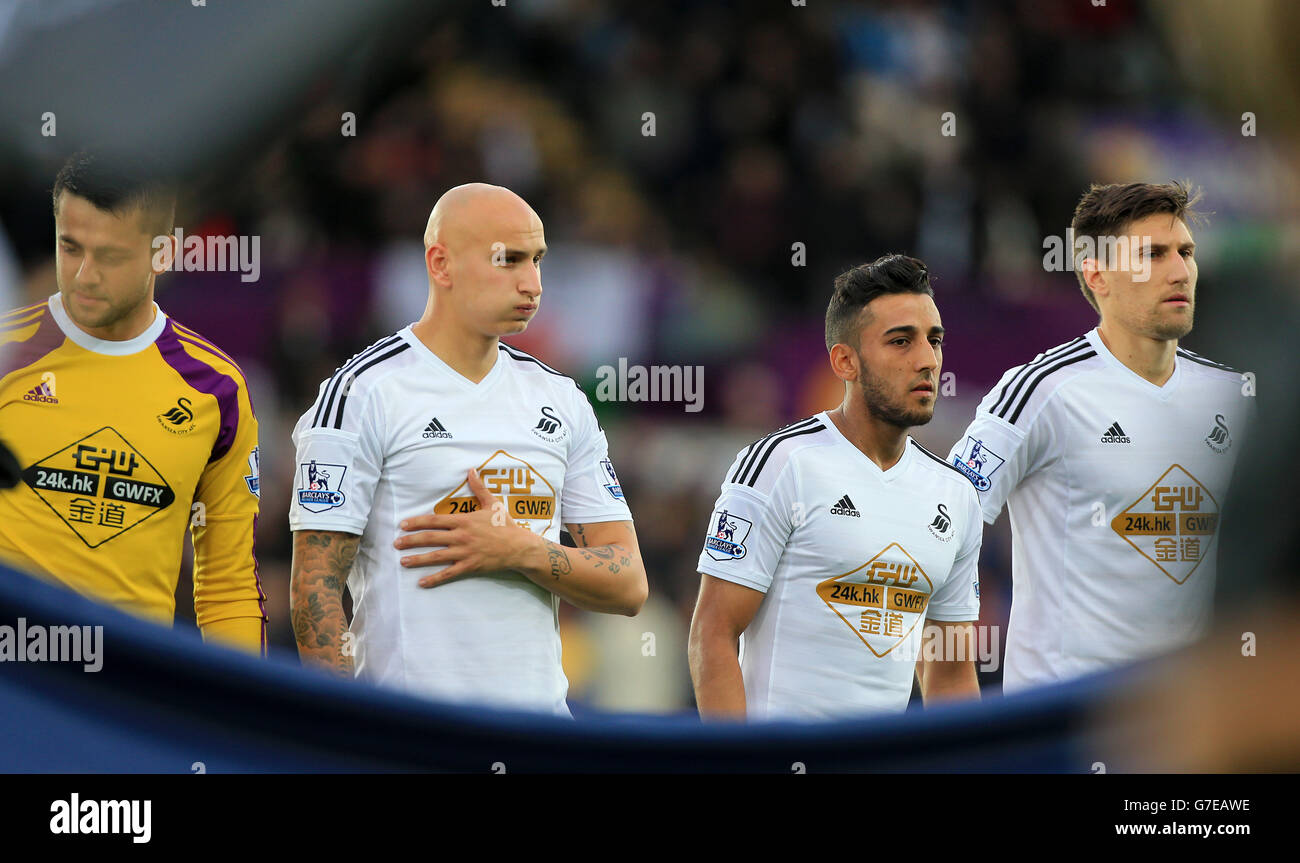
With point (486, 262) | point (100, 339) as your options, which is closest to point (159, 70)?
point (100, 339)

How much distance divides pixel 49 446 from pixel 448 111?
138 inches

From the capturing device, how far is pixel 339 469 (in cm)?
320

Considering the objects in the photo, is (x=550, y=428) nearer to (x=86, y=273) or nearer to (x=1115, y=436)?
(x=86, y=273)

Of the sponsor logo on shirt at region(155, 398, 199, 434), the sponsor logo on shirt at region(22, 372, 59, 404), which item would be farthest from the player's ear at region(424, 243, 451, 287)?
the sponsor logo on shirt at region(22, 372, 59, 404)

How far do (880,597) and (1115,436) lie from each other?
2.73ft

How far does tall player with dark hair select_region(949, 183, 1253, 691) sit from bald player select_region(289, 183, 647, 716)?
3.65 feet

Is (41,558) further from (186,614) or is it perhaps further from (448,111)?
(448,111)

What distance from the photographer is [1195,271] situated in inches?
147

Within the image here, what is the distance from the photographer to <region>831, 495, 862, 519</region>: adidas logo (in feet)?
11.8

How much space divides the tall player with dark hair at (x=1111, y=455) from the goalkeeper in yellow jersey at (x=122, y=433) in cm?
203

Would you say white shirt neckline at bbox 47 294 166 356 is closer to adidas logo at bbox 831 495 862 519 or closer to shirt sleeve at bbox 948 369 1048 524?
adidas logo at bbox 831 495 862 519

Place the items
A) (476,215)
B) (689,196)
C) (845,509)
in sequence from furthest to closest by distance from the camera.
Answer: (689,196) → (845,509) → (476,215)

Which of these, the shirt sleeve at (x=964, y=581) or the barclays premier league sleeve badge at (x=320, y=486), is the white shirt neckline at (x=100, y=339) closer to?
the barclays premier league sleeve badge at (x=320, y=486)
